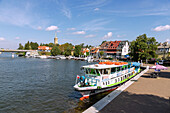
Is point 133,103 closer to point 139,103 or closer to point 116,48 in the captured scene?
point 139,103

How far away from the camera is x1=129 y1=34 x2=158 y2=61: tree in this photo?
183 ft

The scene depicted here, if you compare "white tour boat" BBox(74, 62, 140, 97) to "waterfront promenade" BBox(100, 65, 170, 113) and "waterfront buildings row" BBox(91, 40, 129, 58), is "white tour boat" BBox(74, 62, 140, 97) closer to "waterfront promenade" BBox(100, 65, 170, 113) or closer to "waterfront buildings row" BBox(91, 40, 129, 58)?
"waterfront promenade" BBox(100, 65, 170, 113)

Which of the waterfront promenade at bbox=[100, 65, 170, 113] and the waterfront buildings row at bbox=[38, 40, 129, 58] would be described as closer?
the waterfront promenade at bbox=[100, 65, 170, 113]

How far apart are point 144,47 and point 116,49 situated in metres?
41.2

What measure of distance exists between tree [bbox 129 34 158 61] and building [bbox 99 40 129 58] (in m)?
33.4

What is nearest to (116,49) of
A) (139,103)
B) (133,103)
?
(139,103)

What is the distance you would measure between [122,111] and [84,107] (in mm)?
6433

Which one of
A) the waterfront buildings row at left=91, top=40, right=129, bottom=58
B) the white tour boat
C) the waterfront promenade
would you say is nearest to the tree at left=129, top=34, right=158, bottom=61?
the waterfront buildings row at left=91, top=40, right=129, bottom=58

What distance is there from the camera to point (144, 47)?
183ft

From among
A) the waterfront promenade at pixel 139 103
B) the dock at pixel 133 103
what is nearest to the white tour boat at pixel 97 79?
the dock at pixel 133 103

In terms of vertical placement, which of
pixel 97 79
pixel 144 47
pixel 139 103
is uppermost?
pixel 144 47

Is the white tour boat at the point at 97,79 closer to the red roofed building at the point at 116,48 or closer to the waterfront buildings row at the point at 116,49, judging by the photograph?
the waterfront buildings row at the point at 116,49

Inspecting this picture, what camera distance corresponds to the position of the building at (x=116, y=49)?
92.9 m

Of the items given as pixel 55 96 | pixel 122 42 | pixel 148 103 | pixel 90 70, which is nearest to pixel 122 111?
pixel 148 103
